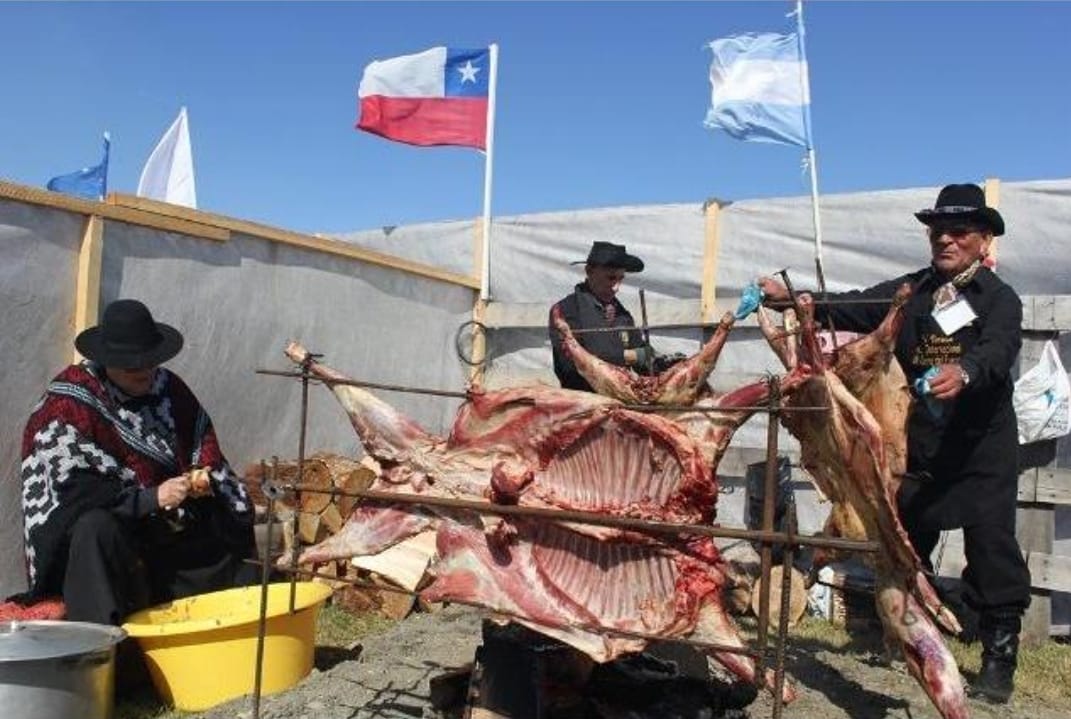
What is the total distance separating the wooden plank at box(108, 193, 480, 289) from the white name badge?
15.1 feet

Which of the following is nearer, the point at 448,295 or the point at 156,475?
the point at 156,475

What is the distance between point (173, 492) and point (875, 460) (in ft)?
10.6

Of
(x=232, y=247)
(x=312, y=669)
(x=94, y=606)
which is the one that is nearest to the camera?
(x=94, y=606)

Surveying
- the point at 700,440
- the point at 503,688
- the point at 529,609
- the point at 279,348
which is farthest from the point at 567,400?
the point at 279,348

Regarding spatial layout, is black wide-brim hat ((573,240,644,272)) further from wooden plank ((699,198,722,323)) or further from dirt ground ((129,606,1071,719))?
Result: dirt ground ((129,606,1071,719))

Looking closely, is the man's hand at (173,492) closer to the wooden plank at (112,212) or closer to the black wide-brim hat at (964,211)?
the wooden plank at (112,212)

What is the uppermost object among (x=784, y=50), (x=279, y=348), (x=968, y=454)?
(x=784, y=50)

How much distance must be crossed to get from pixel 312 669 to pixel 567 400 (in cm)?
222

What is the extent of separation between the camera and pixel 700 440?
3.53 m

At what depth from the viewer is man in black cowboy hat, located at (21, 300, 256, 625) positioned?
14.5ft

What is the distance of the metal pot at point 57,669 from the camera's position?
3.59 metres

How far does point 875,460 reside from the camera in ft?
11.4

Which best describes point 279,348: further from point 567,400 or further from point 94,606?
point 567,400

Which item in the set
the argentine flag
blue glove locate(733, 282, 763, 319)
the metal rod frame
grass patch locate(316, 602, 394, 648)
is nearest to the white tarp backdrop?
the argentine flag
